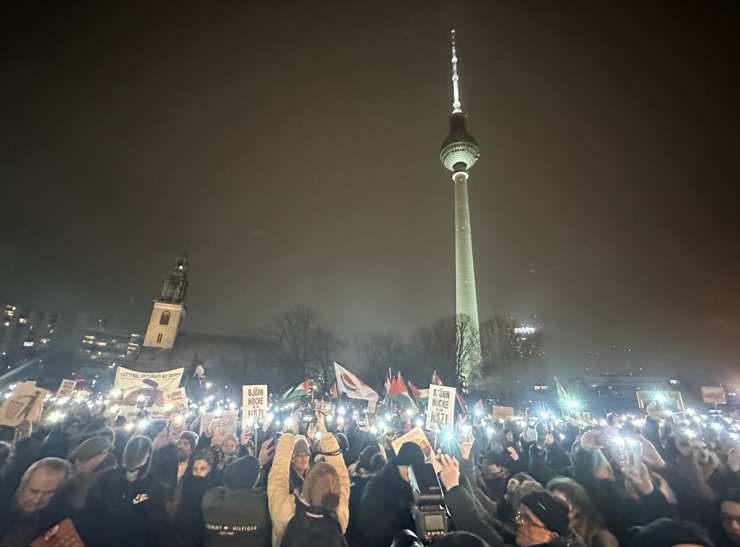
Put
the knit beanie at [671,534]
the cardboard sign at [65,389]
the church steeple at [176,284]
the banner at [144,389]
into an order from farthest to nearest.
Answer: the church steeple at [176,284] → the banner at [144,389] → the cardboard sign at [65,389] → the knit beanie at [671,534]

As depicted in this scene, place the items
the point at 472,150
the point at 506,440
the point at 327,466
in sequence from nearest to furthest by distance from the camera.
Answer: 1. the point at 327,466
2. the point at 506,440
3. the point at 472,150

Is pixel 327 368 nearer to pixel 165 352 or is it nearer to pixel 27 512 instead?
pixel 165 352

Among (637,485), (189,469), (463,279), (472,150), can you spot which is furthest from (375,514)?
(472,150)

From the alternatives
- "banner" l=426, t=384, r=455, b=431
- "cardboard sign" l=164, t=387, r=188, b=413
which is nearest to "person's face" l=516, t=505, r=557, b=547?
"banner" l=426, t=384, r=455, b=431

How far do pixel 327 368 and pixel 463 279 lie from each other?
75.6ft

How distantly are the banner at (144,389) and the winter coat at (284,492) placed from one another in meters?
11.0

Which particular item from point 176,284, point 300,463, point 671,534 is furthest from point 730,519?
point 176,284

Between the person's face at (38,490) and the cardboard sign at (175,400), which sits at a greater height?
the cardboard sign at (175,400)

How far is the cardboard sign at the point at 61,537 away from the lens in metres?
3.09

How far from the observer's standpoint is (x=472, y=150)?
69.7 meters

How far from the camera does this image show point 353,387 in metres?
14.1

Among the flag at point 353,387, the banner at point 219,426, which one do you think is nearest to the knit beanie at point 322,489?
the banner at point 219,426

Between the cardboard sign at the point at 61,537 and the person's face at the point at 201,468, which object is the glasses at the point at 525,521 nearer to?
the person's face at the point at 201,468

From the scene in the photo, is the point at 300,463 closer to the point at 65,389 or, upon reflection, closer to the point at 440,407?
the point at 440,407
